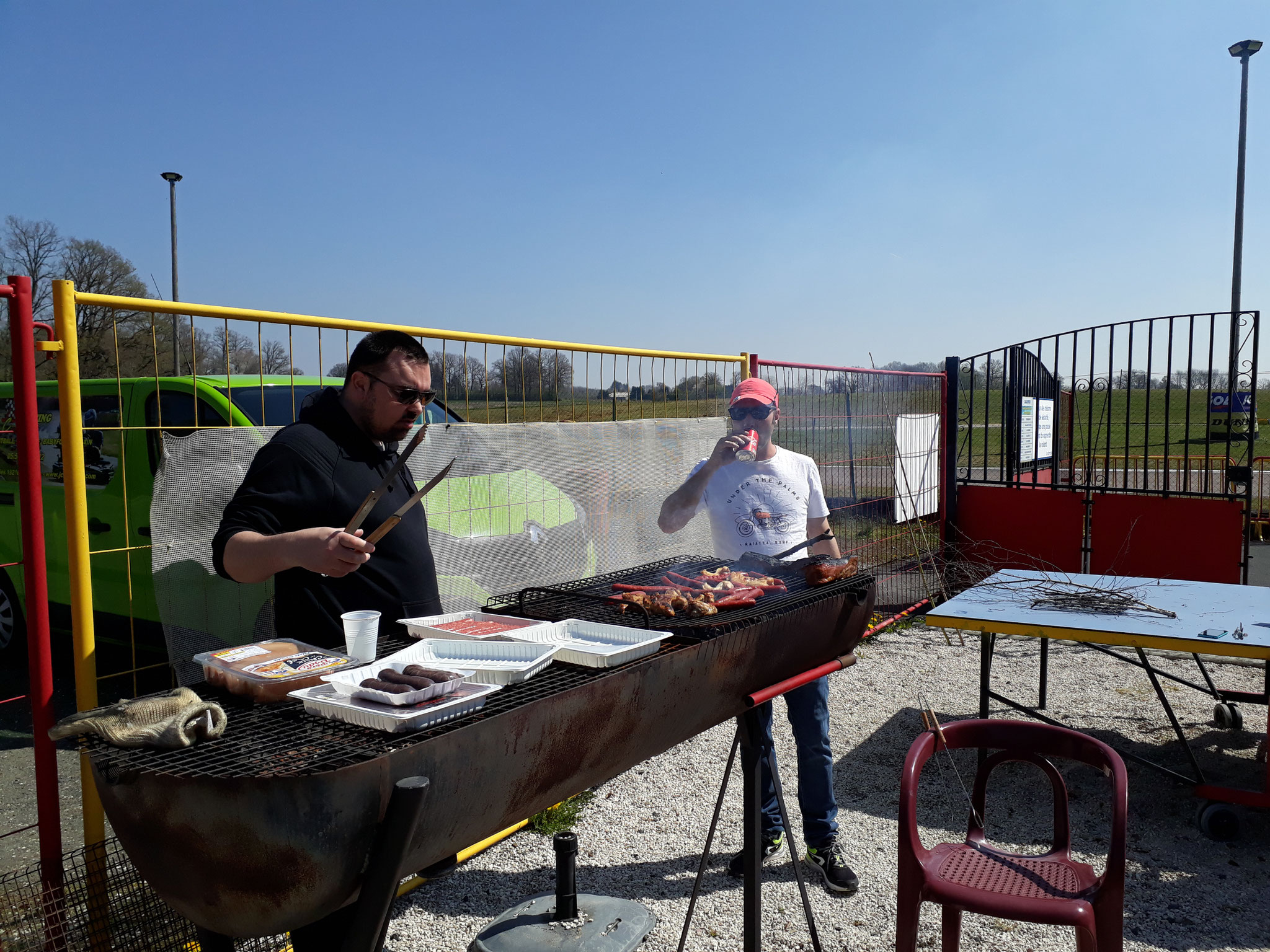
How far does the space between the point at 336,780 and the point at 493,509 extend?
8.24 feet

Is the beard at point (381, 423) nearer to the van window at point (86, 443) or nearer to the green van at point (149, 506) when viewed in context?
the green van at point (149, 506)

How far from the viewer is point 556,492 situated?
435 centimetres

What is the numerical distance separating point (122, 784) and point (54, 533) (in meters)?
2.14

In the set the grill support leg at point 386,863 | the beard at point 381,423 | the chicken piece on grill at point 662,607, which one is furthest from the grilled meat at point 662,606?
the grill support leg at point 386,863

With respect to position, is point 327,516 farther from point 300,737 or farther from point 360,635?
point 300,737

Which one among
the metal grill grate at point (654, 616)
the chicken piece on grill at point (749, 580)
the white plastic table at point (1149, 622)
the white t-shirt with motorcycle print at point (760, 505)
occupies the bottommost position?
the white plastic table at point (1149, 622)

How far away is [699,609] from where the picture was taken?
2.60 m

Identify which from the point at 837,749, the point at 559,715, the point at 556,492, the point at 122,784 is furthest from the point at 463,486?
the point at 837,749

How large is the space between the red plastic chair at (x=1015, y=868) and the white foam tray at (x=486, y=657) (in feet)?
3.93

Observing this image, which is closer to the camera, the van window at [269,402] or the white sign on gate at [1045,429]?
the van window at [269,402]

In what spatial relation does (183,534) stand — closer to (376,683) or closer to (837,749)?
(376,683)

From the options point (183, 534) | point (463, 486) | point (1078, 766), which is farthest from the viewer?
point (1078, 766)

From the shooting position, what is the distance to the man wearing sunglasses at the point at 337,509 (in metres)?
2.33

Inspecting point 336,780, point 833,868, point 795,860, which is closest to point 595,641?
point 336,780
